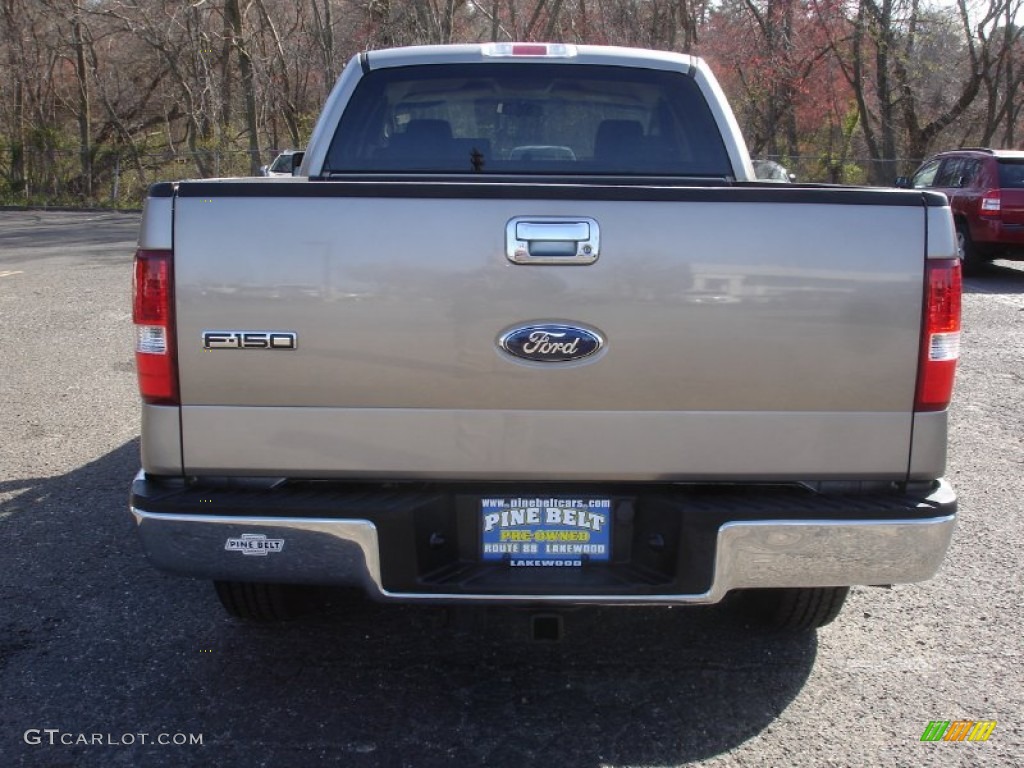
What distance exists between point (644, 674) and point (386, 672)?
89 centimetres

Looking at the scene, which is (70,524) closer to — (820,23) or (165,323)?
(165,323)

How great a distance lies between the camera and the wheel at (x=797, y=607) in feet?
11.2

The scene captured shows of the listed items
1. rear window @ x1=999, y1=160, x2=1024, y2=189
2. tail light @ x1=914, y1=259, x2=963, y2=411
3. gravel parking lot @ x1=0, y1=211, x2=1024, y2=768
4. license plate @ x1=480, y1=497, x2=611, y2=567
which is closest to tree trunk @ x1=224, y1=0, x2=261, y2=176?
rear window @ x1=999, y1=160, x2=1024, y2=189

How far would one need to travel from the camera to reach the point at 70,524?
470 centimetres

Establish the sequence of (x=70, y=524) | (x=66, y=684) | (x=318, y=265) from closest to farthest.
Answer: (x=318, y=265)
(x=66, y=684)
(x=70, y=524)

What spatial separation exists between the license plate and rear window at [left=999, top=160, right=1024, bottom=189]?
488 inches

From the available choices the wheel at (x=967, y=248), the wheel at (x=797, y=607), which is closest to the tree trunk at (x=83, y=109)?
the wheel at (x=967, y=248)

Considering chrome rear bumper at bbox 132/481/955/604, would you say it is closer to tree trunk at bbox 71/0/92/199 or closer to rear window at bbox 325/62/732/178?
rear window at bbox 325/62/732/178

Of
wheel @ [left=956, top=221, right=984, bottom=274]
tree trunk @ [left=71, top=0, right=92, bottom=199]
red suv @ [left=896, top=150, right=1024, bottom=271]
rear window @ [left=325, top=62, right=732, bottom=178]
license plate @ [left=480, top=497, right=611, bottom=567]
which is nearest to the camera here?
license plate @ [left=480, top=497, right=611, bottom=567]

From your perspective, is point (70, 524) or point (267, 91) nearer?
point (70, 524)

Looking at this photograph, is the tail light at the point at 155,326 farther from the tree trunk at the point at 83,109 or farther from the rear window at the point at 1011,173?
the tree trunk at the point at 83,109

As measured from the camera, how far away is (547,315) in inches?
105

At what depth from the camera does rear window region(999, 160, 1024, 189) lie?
13.1m

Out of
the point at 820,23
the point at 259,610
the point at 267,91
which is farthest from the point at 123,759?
the point at 267,91
